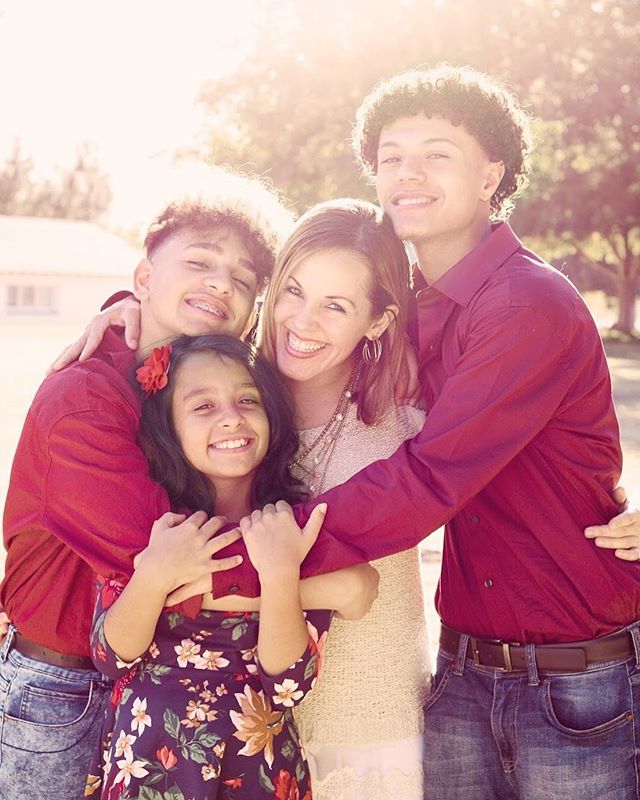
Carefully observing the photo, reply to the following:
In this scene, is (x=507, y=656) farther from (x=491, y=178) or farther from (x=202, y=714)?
(x=491, y=178)

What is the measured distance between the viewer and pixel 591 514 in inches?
116

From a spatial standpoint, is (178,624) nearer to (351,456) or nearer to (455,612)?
(351,456)

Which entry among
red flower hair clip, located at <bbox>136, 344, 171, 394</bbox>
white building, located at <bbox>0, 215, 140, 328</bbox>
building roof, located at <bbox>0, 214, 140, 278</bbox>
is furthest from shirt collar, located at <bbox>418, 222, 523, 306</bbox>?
building roof, located at <bbox>0, 214, 140, 278</bbox>

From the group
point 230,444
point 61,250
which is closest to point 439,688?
point 230,444

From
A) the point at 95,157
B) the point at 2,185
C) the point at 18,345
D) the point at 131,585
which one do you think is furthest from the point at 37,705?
the point at 95,157

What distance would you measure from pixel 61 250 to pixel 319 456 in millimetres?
44542

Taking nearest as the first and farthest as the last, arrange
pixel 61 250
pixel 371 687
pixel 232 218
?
pixel 371 687
pixel 232 218
pixel 61 250

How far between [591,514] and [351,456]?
0.72 m

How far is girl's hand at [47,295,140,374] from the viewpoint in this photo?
3.05 metres

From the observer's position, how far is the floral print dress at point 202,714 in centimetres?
252

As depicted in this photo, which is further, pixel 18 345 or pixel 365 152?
pixel 18 345

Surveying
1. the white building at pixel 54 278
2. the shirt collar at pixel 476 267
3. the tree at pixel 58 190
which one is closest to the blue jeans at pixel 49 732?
the shirt collar at pixel 476 267

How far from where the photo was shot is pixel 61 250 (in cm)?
4550

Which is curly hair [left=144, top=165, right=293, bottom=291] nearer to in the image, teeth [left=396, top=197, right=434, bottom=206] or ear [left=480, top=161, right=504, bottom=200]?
teeth [left=396, top=197, right=434, bottom=206]
